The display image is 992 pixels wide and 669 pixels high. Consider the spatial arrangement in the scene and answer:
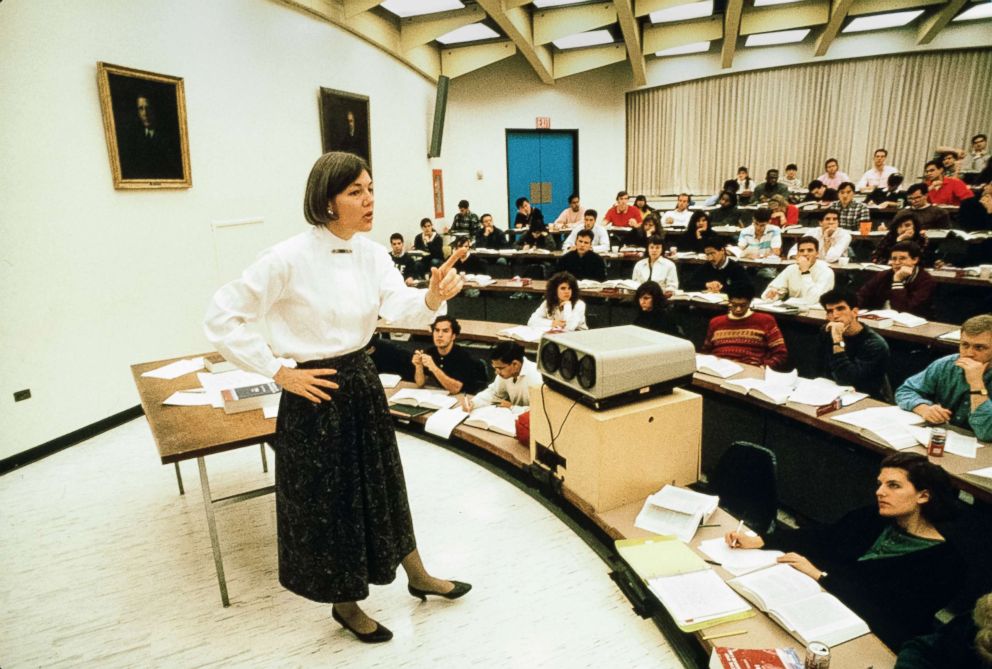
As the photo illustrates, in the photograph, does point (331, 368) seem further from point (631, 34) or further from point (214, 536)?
point (631, 34)

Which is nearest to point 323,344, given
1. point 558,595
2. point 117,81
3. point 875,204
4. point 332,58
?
point 558,595

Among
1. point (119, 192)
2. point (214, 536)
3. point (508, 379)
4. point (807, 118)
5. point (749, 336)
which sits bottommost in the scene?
point (214, 536)

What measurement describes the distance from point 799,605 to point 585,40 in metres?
10.2

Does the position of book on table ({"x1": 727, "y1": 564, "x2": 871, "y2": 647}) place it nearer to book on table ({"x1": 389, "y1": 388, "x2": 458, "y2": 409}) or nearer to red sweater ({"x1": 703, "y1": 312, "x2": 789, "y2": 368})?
book on table ({"x1": 389, "y1": 388, "x2": 458, "y2": 409})

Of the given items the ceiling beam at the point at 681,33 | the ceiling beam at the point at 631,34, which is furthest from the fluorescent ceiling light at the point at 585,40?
the ceiling beam at the point at 681,33

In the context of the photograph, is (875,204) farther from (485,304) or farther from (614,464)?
(614,464)

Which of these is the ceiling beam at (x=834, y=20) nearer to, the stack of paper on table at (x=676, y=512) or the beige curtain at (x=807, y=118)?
the beige curtain at (x=807, y=118)

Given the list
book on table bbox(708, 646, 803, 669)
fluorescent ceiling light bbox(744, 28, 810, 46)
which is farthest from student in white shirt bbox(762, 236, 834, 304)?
fluorescent ceiling light bbox(744, 28, 810, 46)

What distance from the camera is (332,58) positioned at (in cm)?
699

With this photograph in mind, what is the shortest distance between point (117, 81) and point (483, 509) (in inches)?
165

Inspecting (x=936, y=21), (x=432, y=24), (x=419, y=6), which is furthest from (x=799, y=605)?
(x=936, y=21)

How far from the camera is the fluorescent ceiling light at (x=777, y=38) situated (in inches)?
386

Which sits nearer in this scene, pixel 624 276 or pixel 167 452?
pixel 167 452

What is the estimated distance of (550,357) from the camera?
2.40 m
